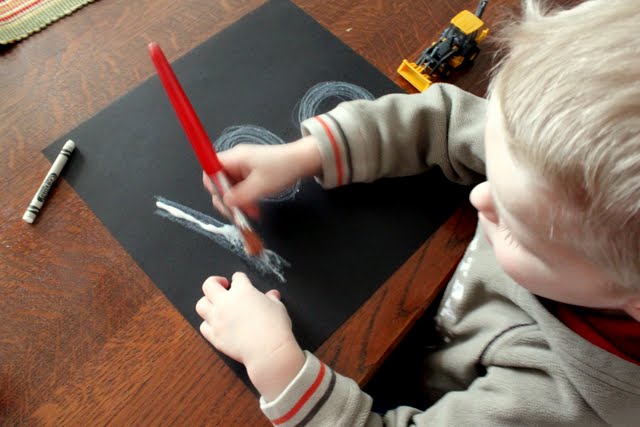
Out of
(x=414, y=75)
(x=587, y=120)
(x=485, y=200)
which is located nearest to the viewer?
(x=587, y=120)

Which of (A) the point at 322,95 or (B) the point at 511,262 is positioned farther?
(A) the point at 322,95

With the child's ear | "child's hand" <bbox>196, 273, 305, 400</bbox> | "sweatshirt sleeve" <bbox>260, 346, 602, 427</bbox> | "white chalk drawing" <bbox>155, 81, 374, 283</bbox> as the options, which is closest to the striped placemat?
"white chalk drawing" <bbox>155, 81, 374, 283</bbox>

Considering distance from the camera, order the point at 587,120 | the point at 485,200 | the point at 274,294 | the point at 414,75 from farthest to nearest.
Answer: the point at 414,75 → the point at 274,294 → the point at 485,200 → the point at 587,120

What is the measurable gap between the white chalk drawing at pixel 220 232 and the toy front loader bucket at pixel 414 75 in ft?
0.82

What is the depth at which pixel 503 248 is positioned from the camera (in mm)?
311

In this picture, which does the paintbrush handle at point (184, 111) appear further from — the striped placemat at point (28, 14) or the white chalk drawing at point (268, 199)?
the striped placemat at point (28, 14)

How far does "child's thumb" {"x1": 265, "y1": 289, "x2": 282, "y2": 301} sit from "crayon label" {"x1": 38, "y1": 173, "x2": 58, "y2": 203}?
24cm

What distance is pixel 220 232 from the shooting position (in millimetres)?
453

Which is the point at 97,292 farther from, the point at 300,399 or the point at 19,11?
the point at 19,11

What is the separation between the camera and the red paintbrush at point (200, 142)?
1.29 feet

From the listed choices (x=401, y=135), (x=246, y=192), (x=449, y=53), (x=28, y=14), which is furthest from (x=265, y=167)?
(x=28, y=14)

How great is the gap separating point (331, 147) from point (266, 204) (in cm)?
9

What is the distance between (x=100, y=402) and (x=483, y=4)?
0.55 metres

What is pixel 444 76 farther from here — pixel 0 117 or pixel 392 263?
pixel 0 117
